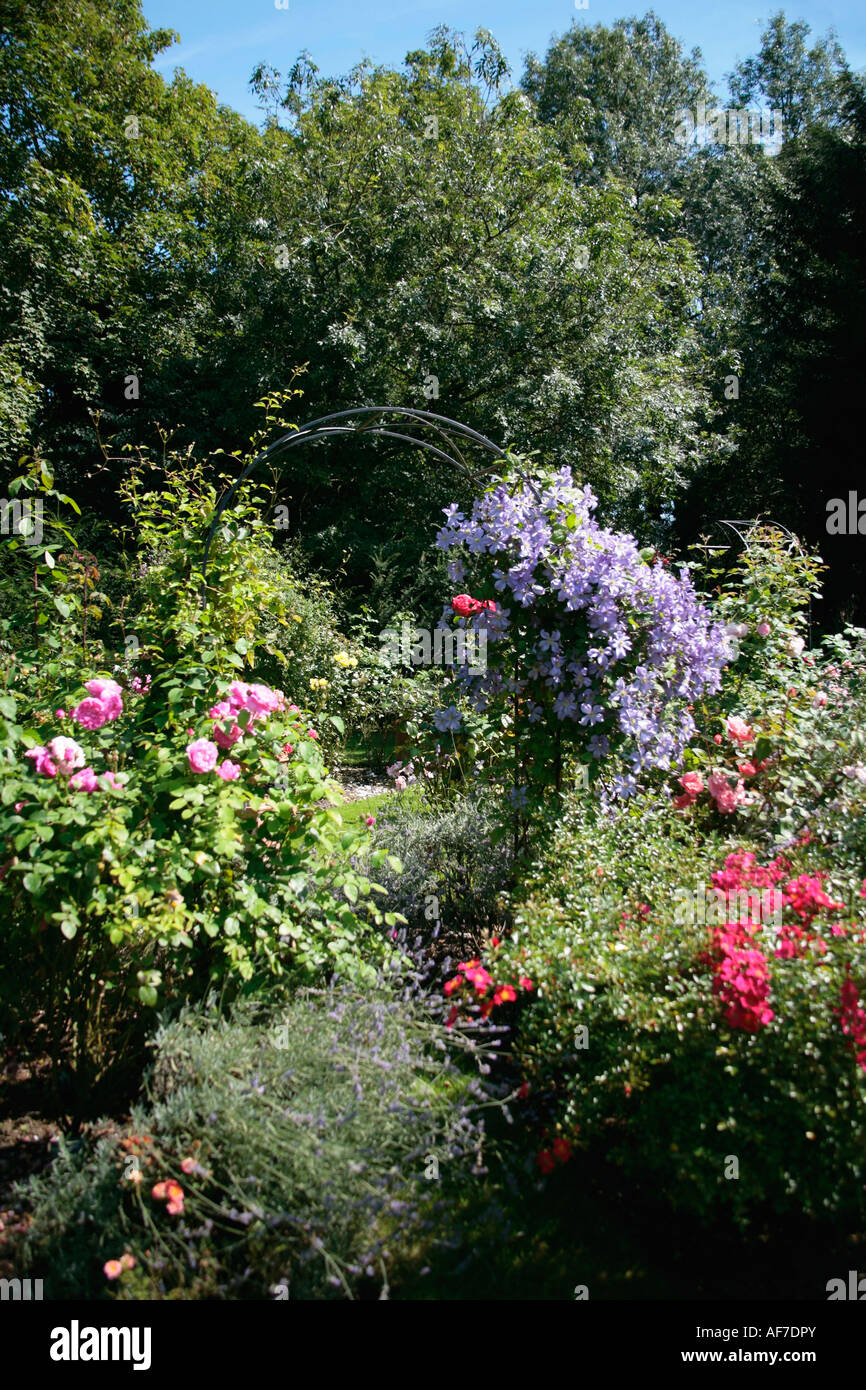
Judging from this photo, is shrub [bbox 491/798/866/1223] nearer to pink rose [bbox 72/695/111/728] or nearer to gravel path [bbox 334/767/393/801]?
pink rose [bbox 72/695/111/728]

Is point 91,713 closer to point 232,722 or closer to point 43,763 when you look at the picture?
point 43,763

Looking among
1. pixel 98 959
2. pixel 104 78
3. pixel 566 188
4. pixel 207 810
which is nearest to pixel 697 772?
pixel 207 810

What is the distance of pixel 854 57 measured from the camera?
2033cm

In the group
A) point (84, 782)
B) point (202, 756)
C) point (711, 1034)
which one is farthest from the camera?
point (202, 756)

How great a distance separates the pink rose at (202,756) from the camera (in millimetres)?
2529

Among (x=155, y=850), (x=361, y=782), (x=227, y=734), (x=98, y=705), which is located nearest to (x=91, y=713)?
(x=98, y=705)

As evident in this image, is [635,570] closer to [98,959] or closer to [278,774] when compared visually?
[278,774]

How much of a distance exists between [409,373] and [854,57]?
1754cm

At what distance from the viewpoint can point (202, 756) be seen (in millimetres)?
2537

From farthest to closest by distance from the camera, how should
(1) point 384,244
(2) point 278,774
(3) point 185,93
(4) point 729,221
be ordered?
(4) point 729,221 → (3) point 185,93 → (1) point 384,244 → (2) point 278,774

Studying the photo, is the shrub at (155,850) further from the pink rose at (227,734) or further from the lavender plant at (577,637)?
the lavender plant at (577,637)

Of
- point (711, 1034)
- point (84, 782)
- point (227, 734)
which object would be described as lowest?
point (711, 1034)

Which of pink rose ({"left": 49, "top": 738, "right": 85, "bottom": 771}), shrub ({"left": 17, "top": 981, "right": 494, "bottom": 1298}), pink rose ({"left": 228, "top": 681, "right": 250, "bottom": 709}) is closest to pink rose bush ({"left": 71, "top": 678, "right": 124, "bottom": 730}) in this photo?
pink rose ({"left": 49, "top": 738, "right": 85, "bottom": 771})

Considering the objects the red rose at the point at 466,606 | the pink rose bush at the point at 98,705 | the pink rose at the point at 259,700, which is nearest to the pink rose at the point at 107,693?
the pink rose bush at the point at 98,705
